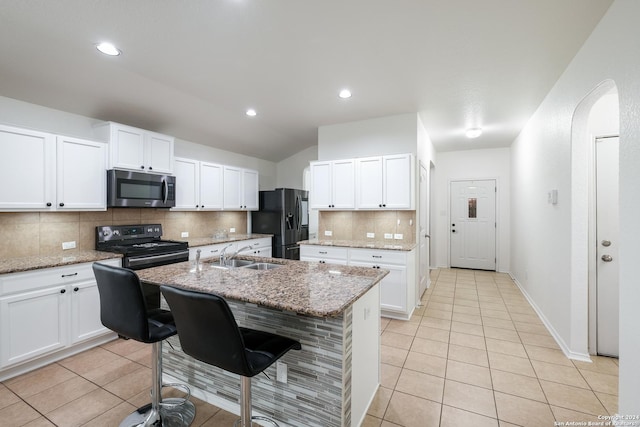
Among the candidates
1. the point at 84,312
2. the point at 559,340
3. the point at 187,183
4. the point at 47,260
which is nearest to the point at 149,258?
the point at 84,312

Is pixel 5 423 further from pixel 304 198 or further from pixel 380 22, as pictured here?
pixel 304 198

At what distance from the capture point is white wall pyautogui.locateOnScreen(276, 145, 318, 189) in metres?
6.14

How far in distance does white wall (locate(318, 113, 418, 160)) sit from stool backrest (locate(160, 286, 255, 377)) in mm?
3432

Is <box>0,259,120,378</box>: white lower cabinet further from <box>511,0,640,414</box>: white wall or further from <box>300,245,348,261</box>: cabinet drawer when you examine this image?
<box>511,0,640,414</box>: white wall

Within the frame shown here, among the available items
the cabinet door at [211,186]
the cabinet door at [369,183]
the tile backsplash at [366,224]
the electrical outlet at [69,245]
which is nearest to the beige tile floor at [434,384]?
the electrical outlet at [69,245]

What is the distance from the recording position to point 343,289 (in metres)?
1.71

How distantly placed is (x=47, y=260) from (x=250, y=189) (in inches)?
125

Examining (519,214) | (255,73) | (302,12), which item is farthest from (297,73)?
(519,214)

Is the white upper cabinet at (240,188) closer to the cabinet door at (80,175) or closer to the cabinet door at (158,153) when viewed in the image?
the cabinet door at (158,153)

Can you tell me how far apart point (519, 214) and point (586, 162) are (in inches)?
108

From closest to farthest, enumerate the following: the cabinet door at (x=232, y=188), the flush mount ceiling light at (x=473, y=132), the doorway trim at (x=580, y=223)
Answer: the doorway trim at (x=580, y=223) < the flush mount ceiling light at (x=473, y=132) < the cabinet door at (x=232, y=188)

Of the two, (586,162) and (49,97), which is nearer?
(586,162)

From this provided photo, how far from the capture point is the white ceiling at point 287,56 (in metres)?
1.96

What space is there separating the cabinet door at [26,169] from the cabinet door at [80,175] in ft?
0.23
